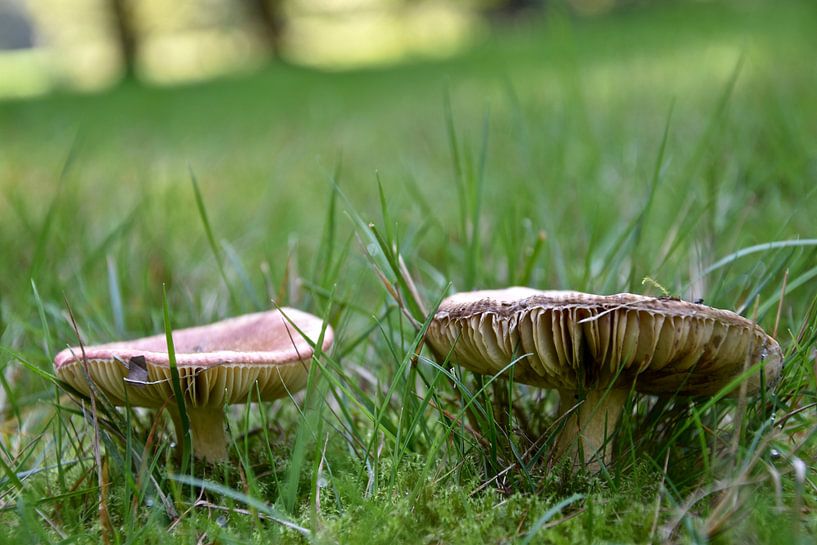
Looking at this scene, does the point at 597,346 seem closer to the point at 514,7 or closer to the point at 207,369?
the point at 207,369

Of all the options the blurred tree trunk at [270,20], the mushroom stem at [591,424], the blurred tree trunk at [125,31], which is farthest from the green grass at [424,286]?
the blurred tree trunk at [270,20]

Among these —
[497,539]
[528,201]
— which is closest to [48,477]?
[497,539]

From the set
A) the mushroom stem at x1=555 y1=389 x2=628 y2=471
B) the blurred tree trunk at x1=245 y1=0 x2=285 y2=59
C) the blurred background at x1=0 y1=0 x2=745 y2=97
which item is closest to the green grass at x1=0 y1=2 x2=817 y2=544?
the mushroom stem at x1=555 y1=389 x2=628 y2=471

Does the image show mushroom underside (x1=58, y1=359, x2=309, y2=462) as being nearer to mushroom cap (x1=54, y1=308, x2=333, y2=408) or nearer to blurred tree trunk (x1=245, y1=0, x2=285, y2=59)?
mushroom cap (x1=54, y1=308, x2=333, y2=408)

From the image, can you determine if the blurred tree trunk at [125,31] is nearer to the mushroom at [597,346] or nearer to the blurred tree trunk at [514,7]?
the blurred tree trunk at [514,7]

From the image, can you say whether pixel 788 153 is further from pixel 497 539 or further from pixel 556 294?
pixel 497 539
